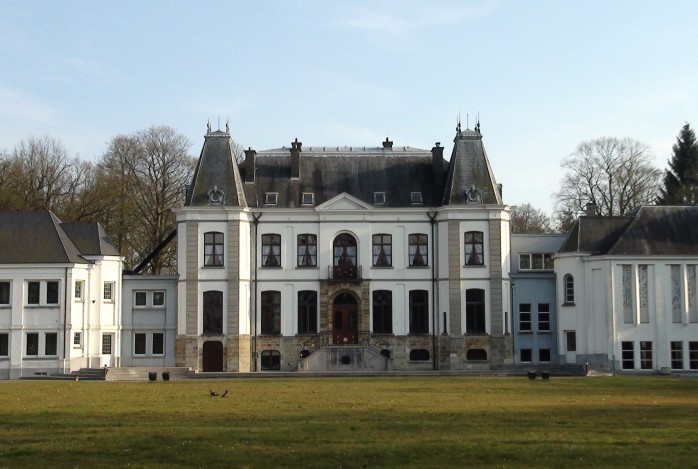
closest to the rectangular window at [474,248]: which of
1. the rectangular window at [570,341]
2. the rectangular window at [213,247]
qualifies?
the rectangular window at [570,341]

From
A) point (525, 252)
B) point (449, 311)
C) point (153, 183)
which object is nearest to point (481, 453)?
point (449, 311)

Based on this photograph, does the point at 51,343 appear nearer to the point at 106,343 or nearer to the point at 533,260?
the point at 106,343

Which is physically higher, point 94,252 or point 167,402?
point 94,252

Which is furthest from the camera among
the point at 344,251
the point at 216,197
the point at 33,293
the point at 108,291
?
the point at 344,251

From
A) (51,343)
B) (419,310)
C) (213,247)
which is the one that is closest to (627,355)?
(419,310)

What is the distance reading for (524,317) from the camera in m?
59.6

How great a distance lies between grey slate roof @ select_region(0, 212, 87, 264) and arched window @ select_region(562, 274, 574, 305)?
2495cm

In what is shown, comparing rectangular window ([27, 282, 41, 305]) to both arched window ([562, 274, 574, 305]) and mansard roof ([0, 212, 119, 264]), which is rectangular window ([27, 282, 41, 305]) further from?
arched window ([562, 274, 574, 305])

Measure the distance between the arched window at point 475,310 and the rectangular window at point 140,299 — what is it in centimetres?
1714

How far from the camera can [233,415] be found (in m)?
25.8

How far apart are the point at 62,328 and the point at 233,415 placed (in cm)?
3103

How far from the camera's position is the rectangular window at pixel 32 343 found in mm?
54656

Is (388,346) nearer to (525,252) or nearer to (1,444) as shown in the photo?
(525,252)

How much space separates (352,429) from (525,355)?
3830cm
